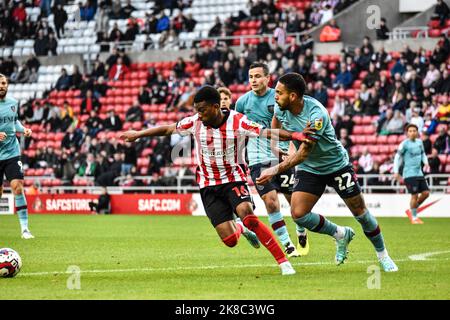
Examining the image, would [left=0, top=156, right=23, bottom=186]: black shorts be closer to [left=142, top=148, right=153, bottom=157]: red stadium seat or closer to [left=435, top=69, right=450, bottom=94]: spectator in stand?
[left=435, top=69, right=450, bottom=94]: spectator in stand

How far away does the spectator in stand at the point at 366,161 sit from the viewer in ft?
94.0

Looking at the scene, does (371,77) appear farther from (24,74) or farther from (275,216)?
(275,216)

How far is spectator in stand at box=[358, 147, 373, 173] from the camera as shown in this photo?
94.0ft

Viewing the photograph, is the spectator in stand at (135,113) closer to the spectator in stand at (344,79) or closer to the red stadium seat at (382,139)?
the spectator in stand at (344,79)

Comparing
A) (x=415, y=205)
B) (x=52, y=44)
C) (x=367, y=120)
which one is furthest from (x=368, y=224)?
(x=52, y=44)

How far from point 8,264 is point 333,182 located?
3.98m

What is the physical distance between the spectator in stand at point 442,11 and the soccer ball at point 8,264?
A: 79.2ft

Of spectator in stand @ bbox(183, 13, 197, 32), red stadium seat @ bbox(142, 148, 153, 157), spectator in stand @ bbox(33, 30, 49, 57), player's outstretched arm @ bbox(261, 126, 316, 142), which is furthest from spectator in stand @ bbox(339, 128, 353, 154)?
player's outstretched arm @ bbox(261, 126, 316, 142)

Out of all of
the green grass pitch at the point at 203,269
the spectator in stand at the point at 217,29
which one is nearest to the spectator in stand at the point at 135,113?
the spectator in stand at the point at 217,29

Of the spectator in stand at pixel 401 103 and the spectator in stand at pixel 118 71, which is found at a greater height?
the spectator in stand at pixel 118 71

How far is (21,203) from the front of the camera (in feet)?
59.2

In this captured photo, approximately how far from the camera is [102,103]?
37.8 meters

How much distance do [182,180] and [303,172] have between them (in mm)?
20032

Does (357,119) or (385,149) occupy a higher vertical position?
(357,119)
